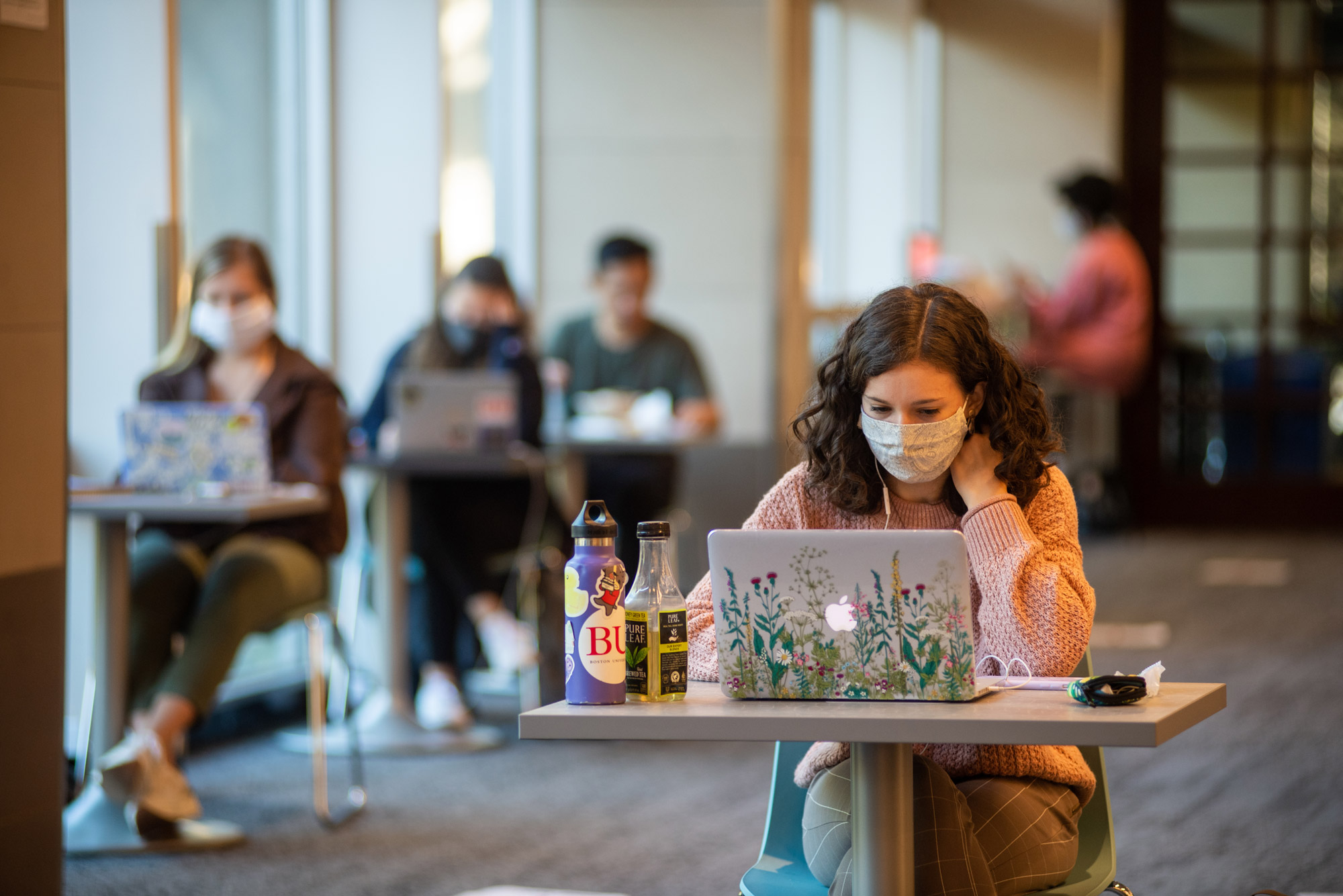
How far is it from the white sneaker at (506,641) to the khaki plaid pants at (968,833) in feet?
8.68

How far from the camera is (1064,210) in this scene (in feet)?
25.9

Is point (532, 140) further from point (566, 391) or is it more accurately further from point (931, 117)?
point (931, 117)

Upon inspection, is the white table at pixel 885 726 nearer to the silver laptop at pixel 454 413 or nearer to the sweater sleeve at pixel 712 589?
the sweater sleeve at pixel 712 589

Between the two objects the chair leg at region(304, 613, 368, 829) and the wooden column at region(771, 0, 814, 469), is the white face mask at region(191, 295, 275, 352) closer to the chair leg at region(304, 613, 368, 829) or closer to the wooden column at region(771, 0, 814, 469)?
the chair leg at region(304, 613, 368, 829)

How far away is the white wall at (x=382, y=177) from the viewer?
17.2 ft

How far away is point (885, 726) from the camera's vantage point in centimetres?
144

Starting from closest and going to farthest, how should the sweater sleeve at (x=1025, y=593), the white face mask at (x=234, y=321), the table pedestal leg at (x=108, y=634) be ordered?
the sweater sleeve at (x=1025, y=593) < the table pedestal leg at (x=108, y=634) < the white face mask at (x=234, y=321)

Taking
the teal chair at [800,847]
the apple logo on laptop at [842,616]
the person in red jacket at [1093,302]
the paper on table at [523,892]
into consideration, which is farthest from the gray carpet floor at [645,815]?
the person in red jacket at [1093,302]

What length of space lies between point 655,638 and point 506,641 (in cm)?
291

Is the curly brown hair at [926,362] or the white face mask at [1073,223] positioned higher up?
the white face mask at [1073,223]

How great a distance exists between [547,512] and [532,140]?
2257 mm

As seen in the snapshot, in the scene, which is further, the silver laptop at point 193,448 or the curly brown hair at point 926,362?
the silver laptop at point 193,448

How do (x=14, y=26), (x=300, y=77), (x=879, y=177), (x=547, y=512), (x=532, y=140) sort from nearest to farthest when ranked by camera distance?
(x=14, y=26)
(x=547, y=512)
(x=300, y=77)
(x=532, y=140)
(x=879, y=177)

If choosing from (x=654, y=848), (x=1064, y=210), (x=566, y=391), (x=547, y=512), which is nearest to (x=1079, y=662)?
(x=654, y=848)
